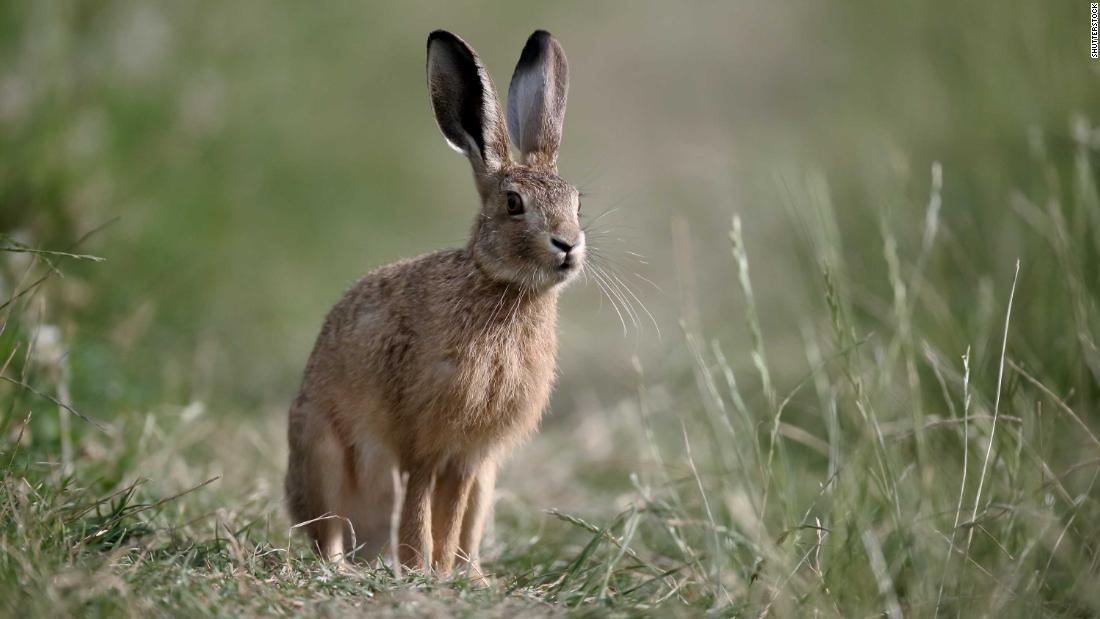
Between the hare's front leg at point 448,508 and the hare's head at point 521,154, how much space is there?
0.67 meters

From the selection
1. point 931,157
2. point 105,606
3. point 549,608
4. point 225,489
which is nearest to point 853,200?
point 931,157

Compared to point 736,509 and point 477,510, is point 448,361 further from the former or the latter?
point 736,509

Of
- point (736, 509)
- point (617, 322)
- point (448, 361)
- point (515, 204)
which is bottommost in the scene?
point (617, 322)

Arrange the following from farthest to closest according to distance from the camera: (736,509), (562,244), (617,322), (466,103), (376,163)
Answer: (376,163) < (617,322) < (466,103) < (562,244) < (736,509)

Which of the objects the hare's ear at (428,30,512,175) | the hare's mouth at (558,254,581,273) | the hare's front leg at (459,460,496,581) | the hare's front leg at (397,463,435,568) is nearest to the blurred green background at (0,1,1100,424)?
the hare's mouth at (558,254,581,273)

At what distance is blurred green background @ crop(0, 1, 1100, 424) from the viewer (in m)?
5.91

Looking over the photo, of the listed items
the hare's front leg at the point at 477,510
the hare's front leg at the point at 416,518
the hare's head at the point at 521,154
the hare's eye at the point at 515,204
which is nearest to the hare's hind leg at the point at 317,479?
the hare's front leg at the point at 416,518

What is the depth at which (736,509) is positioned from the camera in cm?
301

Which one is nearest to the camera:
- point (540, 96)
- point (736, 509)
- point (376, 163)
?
point (736, 509)

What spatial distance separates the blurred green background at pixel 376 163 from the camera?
5910 millimetres

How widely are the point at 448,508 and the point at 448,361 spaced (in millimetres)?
544

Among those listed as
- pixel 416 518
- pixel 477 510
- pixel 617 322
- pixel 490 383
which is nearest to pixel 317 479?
pixel 416 518

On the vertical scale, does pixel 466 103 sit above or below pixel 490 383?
above

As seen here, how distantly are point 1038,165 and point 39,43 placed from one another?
16.2ft
